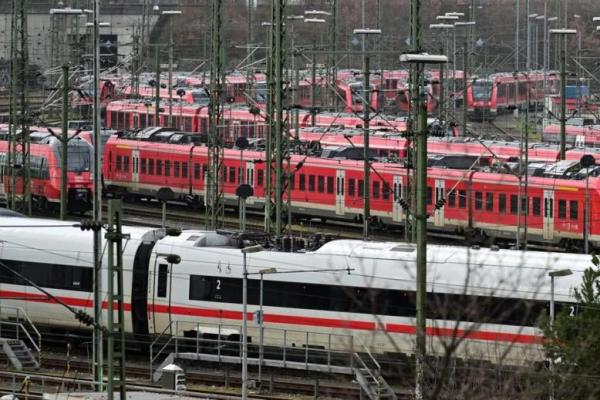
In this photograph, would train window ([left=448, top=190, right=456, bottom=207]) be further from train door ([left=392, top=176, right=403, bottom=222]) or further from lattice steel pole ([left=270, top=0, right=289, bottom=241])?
lattice steel pole ([left=270, top=0, right=289, bottom=241])

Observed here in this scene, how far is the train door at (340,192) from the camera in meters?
43.4

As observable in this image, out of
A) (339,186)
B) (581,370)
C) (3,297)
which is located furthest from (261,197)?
(581,370)

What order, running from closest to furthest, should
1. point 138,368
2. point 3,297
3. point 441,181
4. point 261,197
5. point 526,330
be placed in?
point 526,330 → point 138,368 → point 3,297 → point 441,181 → point 261,197

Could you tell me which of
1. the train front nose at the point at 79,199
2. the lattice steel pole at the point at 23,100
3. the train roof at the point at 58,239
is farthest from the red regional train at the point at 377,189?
the lattice steel pole at the point at 23,100

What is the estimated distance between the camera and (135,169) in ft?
166

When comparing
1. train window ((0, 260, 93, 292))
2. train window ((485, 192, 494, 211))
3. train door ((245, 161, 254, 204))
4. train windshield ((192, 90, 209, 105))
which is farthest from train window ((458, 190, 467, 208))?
train windshield ((192, 90, 209, 105))

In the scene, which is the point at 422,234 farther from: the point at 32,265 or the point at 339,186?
the point at 339,186

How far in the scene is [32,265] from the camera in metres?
28.6

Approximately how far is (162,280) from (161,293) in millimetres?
240

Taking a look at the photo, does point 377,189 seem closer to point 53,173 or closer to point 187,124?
point 53,173

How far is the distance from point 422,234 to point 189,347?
11.4 meters

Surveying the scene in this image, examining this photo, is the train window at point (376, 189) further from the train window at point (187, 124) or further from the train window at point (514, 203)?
the train window at point (187, 124)

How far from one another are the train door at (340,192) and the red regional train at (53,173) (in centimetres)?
806

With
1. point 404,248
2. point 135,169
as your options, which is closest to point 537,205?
point 404,248
